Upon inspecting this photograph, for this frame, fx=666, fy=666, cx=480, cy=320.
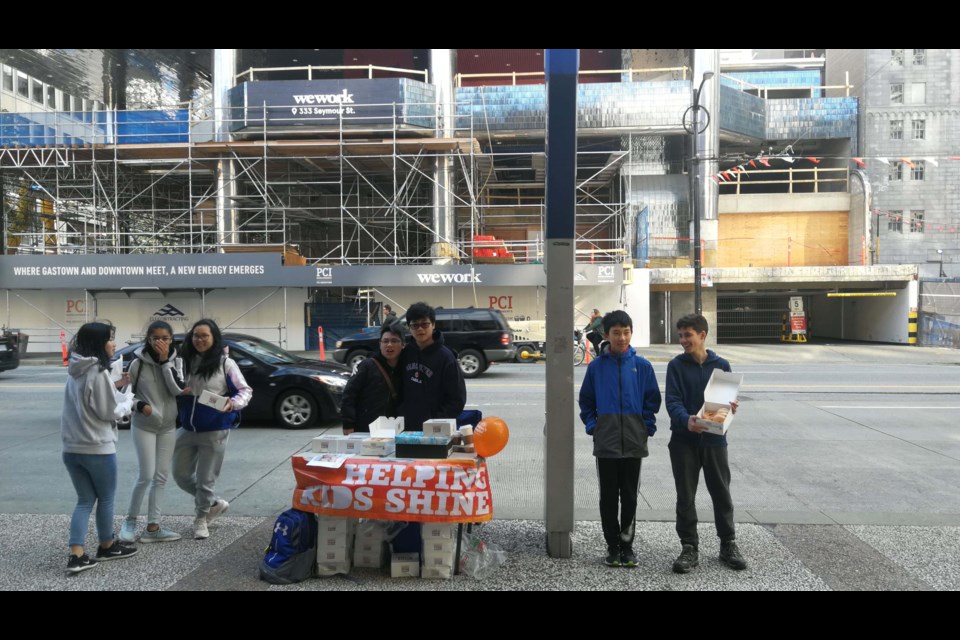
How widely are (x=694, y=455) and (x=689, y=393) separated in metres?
0.42

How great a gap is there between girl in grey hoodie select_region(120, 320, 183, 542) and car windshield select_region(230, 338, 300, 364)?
4.96 m

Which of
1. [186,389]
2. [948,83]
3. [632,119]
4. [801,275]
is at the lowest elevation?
[186,389]

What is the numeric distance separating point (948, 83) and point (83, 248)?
Answer: 3942 centimetres

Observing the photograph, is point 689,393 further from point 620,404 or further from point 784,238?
point 784,238

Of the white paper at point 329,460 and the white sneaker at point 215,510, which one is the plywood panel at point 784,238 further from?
the white paper at point 329,460

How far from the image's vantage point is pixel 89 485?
450 centimetres

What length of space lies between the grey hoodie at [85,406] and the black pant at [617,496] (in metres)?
3.34

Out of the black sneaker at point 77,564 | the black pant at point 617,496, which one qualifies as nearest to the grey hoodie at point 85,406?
the black sneaker at point 77,564

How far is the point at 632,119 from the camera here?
1125 inches

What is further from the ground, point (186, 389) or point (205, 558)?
point (186, 389)

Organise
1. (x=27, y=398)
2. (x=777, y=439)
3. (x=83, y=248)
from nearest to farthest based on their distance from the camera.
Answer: (x=777, y=439), (x=27, y=398), (x=83, y=248)

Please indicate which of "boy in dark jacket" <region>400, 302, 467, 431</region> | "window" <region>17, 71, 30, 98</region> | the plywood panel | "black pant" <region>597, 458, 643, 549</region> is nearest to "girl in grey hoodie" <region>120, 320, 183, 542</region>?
"boy in dark jacket" <region>400, 302, 467, 431</region>

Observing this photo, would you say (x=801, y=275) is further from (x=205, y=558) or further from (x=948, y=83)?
(x=205, y=558)

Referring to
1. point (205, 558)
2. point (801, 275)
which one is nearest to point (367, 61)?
point (801, 275)
